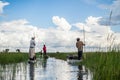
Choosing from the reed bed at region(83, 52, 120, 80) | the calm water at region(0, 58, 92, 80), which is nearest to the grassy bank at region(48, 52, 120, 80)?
the reed bed at region(83, 52, 120, 80)

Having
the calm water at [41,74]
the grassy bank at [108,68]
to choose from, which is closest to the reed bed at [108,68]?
the grassy bank at [108,68]

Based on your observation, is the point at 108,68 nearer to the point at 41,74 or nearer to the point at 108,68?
the point at 108,68

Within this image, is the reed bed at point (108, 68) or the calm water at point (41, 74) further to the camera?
the calm water at point (41, 74)

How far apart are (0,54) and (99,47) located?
17920 millimetres

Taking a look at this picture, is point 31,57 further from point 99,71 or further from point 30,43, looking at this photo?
point 99,71

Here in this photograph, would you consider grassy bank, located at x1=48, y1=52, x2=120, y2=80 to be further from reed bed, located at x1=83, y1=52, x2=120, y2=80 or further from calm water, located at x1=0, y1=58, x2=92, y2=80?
calm water, located at x1=0, y1=58, x2=92, y2=80

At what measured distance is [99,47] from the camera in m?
14.1

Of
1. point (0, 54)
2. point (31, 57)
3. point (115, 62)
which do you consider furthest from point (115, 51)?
point (31, 57)

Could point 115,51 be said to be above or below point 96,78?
above

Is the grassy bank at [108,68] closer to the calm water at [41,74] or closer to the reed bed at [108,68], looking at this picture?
the reed bed at [108,68]

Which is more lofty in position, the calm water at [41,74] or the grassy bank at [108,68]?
the grassy bank at [108,68]

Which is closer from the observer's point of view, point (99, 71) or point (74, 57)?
point (99, 71)

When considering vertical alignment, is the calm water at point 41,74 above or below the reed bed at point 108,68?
below

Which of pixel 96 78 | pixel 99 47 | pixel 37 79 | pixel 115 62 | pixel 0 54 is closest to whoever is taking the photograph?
pixel 96 78
